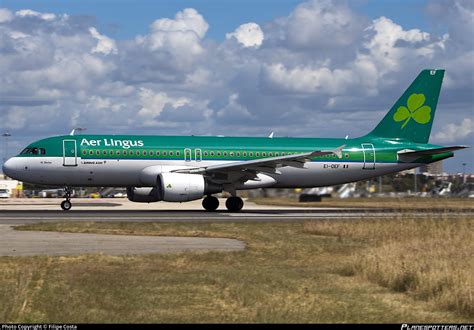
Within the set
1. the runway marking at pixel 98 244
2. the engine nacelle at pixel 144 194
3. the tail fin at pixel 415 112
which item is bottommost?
the runway marking at pixel 98 244

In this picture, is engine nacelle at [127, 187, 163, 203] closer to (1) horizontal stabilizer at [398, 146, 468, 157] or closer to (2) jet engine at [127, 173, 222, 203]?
(2) jet engine at [127, 173, 222, 203]

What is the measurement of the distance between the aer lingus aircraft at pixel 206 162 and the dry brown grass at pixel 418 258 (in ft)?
35.4

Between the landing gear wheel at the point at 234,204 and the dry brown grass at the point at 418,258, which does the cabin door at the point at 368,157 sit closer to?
the landing gear wheel at the point at 234,204

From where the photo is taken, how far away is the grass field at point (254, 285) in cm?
1154

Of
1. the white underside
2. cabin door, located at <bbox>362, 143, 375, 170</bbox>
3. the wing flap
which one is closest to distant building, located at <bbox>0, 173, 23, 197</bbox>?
the white underside

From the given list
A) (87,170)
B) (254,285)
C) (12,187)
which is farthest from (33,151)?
(12,187)

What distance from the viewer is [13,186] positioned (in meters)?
149

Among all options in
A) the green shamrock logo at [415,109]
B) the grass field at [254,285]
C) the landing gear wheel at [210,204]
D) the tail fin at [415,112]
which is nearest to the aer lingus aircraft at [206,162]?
the landing gear wheel at [210,204]

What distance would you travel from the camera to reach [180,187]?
3650cm

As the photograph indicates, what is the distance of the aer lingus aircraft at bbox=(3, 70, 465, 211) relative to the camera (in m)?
38.2

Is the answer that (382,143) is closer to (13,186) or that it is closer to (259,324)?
(259,324)

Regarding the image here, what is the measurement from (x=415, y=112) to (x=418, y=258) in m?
29.2

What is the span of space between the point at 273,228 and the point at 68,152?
15.0 metres

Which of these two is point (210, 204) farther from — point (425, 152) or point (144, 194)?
point (425, 152)
